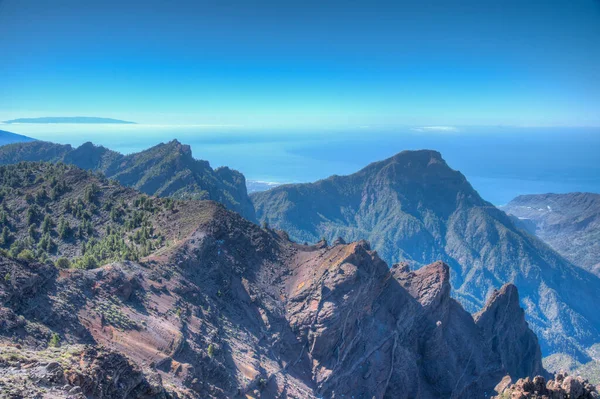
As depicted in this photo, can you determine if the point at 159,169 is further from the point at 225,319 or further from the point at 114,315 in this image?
the point at 114,315

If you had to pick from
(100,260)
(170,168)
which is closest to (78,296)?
(100,260)

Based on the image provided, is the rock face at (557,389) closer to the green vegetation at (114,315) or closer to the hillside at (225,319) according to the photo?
the hillside at (225,319)

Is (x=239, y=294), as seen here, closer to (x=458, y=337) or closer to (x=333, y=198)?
(x=458, y=337)

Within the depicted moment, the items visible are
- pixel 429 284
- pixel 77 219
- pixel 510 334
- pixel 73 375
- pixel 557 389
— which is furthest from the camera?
pixel 510 334

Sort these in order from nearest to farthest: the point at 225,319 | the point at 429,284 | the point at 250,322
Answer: the point at 225,319 → the point at 250,322 → the point at 429,284

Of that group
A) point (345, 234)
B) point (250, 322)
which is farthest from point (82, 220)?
point (345, 234)

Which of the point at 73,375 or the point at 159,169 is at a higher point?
the point at 159,169

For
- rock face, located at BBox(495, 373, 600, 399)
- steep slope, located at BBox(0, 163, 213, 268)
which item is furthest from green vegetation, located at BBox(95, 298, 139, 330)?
rock face, located at BBox(495, 373, 600, 399)
